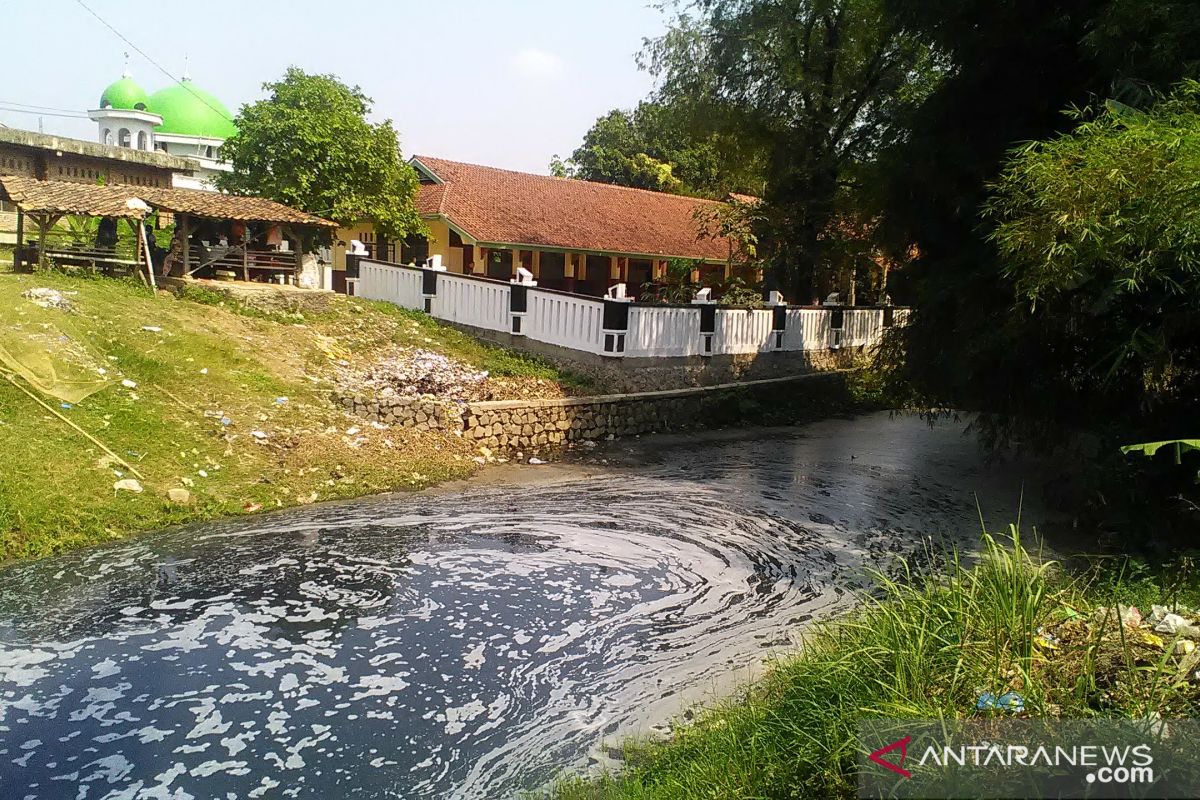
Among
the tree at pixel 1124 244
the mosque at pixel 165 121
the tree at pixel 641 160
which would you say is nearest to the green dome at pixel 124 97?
the mosque at pixel 165 121

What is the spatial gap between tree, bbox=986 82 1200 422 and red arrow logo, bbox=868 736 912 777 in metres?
5.08

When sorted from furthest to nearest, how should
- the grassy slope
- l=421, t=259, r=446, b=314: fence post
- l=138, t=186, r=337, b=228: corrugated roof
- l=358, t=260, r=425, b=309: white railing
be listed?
l=358, t=260, r=425, b=309: white railing, l=421, t=259, r=446, b=314: fence post, l=138, t=186, r=337, b=228: corrugated roof, the grassy slope

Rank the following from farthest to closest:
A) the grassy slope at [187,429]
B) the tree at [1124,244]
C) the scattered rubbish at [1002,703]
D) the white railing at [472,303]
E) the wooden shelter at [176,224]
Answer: the white railing at [472,303] → the wooden shelter at [176,224] → the grassy slope at [187,429] → the tree at [1124,244] → the scattered rubbish at [1002,703]

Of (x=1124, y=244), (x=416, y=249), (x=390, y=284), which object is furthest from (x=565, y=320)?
(x=416, y=249)

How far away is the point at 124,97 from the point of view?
4178 centimetres

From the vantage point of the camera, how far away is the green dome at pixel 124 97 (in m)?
41.5

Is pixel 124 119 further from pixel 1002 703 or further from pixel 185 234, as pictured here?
pixel 1002 703

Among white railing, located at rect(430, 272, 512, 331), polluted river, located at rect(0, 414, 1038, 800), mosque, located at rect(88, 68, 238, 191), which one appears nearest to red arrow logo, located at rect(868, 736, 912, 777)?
polluted river, located at rect(0, 414, 1038, 800)

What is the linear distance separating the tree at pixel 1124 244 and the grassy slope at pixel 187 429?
7.50 m

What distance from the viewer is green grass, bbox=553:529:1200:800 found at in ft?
11.6

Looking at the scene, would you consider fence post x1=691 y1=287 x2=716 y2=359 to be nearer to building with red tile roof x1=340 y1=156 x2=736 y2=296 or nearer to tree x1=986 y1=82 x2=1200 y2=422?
building with red tile roof x1=340 y1=156 x2=736 y2=296

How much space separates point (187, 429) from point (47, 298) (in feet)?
14.2

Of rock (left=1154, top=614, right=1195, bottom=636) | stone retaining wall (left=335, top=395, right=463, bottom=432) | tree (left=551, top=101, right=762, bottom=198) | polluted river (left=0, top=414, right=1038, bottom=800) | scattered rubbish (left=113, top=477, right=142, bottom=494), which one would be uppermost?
tree (left=551, top=101, right=762, bottom=198)

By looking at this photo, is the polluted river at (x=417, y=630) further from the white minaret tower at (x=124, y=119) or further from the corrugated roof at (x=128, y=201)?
the white minaret tower at (x=124, y=119)
